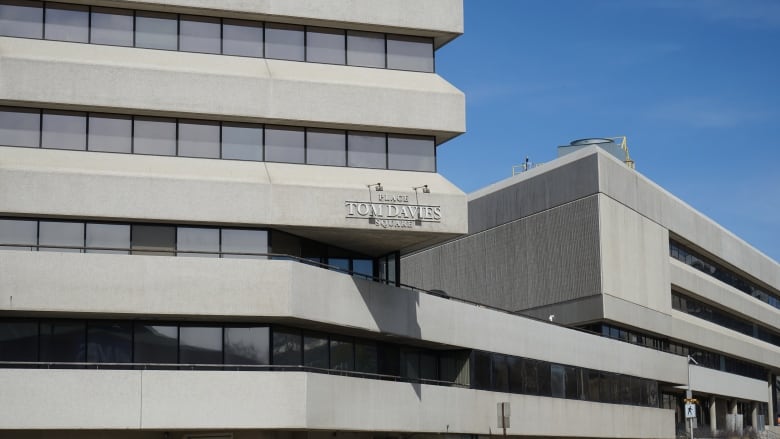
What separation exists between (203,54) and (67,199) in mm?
8012

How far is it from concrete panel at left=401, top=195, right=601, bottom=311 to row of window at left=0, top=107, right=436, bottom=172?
2662 centimetres

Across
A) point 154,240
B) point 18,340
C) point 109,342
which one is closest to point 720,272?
point 154,240

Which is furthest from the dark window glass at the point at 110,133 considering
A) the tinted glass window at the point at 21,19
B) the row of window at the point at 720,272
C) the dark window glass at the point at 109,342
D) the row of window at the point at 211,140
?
the row of window at the point at 720,272

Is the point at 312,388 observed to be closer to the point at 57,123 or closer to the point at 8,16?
the point at 57,123

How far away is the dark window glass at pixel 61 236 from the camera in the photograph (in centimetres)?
3972

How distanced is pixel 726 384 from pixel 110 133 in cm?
6205

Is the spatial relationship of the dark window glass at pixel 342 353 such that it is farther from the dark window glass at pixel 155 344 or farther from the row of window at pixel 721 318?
the row of window at pixel 721 318

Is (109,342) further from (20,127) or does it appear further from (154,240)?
(20,127)

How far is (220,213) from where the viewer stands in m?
41.2

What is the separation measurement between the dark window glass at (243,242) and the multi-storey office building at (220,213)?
0.27 feet

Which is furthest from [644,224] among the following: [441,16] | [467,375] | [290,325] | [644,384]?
[290,325]

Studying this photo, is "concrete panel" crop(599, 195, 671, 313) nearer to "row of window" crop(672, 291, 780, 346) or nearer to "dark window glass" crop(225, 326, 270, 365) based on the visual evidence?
"row of window" crop(672, 291, 780, 346)

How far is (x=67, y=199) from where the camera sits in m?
39.7

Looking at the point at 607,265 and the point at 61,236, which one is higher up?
the point at 607,265
